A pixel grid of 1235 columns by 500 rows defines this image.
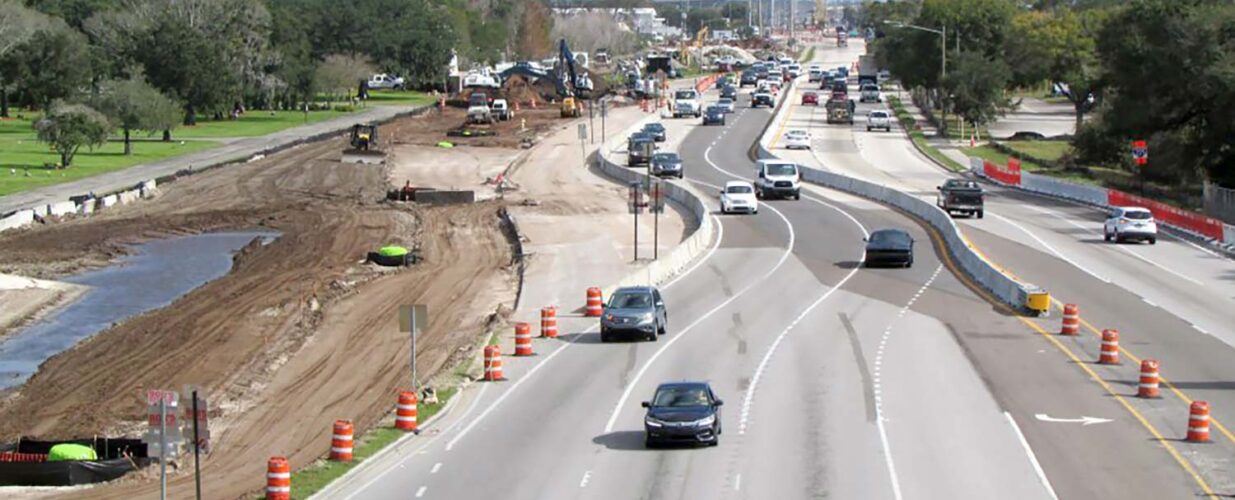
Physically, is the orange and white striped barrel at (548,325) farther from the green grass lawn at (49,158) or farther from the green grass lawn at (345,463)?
the green grass lawn at (49,158)

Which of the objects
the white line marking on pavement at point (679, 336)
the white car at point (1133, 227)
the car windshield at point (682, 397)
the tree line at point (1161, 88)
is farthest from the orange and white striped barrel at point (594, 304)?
the tree line at point (1161, 88)

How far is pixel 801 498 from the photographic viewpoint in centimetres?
2909

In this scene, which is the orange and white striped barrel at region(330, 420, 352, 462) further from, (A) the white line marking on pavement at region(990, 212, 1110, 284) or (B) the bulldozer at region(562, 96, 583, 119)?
(B) the bulldozer at region(562, 96, 583, 119)

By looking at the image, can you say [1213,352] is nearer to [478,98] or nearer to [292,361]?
[292,361]

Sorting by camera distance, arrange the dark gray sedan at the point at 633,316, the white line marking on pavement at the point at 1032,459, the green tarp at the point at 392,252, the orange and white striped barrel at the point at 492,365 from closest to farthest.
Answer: the white line marking on pavement at the point at 1032,459
the orange and white striped barrel at the point at 492,365
the dark gray sedan at the point at 633,316
the green tarp at the point at 392,252

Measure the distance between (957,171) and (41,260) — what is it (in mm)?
54080

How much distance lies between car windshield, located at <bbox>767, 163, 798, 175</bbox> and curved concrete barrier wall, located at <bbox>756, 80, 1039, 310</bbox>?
408 cm

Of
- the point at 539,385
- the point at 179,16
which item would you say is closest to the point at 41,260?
the point at 539,385

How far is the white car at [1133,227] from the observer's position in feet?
226

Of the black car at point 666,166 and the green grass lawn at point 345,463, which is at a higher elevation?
the black car at point 666,166

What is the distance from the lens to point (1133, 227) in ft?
226

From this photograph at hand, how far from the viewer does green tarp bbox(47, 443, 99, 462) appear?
108 ft

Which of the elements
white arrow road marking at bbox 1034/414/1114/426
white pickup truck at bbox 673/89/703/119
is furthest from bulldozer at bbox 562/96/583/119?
white arrow road marking at bbox 1034/414/1114/426

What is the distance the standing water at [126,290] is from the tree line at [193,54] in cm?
2629
